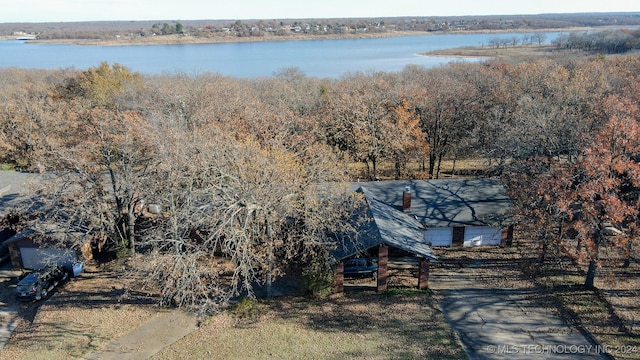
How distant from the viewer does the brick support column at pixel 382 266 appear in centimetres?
1995

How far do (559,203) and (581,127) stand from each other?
1048cm

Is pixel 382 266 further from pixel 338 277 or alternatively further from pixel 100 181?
pixel 100 181

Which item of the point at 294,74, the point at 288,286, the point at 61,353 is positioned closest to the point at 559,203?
the point at 288,286

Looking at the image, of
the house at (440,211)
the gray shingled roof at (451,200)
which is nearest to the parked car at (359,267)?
the house at (440,211)

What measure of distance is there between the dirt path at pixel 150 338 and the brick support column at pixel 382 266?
327 inches

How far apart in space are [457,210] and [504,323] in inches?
326

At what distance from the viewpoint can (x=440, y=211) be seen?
25.1 meters

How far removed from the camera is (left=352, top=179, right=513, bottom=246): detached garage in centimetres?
2456

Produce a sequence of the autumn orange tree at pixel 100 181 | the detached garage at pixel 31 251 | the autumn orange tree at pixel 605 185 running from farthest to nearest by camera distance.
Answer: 1. the detached garage at pixel 31 251
2. the autumn orange tree at pixel 100 181
3. the autumn orange tree at pixel 605 185

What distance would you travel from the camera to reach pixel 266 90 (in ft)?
149

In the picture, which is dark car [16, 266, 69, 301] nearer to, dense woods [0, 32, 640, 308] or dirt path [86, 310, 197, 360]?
dense woods [0, 32, 640, 308]

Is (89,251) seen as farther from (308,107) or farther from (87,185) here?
(308,107)

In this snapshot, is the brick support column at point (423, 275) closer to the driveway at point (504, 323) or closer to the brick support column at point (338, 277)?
the driveway at point (504, 323)

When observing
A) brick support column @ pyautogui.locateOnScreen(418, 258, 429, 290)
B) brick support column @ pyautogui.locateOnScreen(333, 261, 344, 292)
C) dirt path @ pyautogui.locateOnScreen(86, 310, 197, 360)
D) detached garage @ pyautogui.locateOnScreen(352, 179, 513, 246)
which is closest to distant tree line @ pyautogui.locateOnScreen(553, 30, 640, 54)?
detached garage @ pyautogui.locateOnScreen(352, 179, 513, 246)
